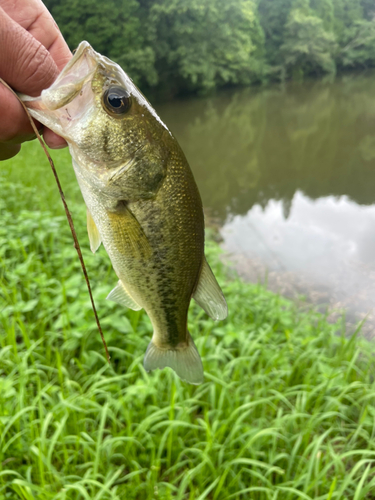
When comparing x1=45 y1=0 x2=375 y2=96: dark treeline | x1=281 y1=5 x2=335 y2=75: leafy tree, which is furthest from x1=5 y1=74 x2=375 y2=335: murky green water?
x1=281 y1=5 x2=335 y2=75: leafy tree

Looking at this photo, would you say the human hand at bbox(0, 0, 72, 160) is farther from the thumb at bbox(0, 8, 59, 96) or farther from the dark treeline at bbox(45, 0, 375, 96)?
the dark treeline at bbox(45, 0, 375, 96)

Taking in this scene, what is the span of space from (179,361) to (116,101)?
1.00 meters

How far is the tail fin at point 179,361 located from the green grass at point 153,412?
3.41 ft

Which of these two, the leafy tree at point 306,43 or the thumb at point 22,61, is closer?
the thumb at point 22,61

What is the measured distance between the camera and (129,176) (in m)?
1.14

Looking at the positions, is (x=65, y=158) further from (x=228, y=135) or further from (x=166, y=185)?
(x=228, y=135)

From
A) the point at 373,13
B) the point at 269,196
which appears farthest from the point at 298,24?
the point at 269,196

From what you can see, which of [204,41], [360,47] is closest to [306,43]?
[360,47]

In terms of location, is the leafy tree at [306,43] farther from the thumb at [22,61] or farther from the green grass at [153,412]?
the thumb at [22,61]

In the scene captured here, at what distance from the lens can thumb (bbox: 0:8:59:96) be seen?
1069 millimetres

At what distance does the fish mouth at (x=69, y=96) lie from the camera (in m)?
1.05

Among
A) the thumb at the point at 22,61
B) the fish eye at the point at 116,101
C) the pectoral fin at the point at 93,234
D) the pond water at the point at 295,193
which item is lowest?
the pond water at the point at 295,193

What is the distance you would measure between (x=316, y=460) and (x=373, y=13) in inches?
2786

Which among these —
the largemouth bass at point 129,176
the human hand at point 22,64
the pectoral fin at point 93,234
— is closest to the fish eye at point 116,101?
the largemouth bass at point 129,176
